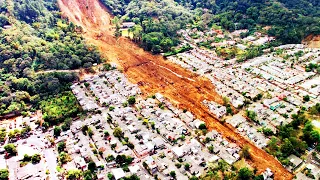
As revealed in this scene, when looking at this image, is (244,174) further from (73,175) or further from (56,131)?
(56,131)

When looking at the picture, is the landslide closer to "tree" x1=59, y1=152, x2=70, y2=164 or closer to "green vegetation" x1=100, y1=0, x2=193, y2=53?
"green vegetation" x1=100, y1=0, x2=193, y2=53

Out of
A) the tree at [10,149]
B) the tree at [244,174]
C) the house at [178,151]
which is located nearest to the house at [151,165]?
the house at [178,151]

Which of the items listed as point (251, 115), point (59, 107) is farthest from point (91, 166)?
point (251, 115)

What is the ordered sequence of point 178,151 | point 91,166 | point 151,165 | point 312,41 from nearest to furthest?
point 91,166 < point 151,165 < point 178,151 < point 312,41

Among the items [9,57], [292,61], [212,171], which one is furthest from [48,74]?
[292,61]

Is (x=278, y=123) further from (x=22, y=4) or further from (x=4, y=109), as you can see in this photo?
(x=22, y=4)
